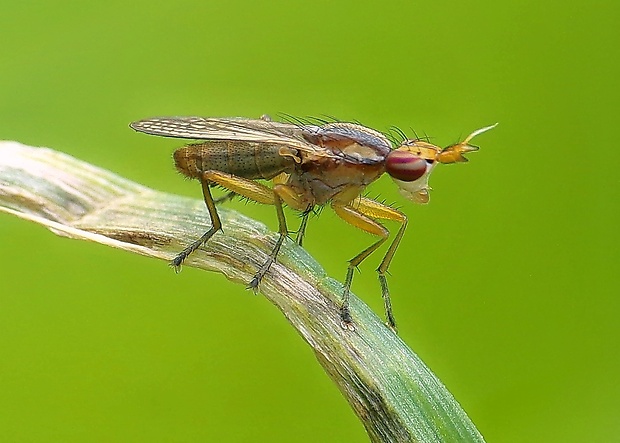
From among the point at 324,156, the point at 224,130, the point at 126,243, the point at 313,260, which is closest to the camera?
the point at 126,243

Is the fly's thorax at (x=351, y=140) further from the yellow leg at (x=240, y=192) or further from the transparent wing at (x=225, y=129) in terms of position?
the yellow leg at (x=240, y=192)

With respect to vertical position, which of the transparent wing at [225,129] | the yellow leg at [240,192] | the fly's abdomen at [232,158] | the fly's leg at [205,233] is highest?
the transparent wing at [225,129]

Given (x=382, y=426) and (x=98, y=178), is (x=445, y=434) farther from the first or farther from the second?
(x=98, y=178)

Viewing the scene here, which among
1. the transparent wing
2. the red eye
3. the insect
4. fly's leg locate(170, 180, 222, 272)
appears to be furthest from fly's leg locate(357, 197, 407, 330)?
fly's leg locate(170, 180, 222, 272)

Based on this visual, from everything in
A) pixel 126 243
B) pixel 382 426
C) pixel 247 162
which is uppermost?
pixel 247 162

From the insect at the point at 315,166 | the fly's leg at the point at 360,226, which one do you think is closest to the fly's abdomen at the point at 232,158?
the insect at the point at 315,166

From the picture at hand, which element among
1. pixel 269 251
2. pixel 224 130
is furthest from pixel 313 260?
pixel 224 130
